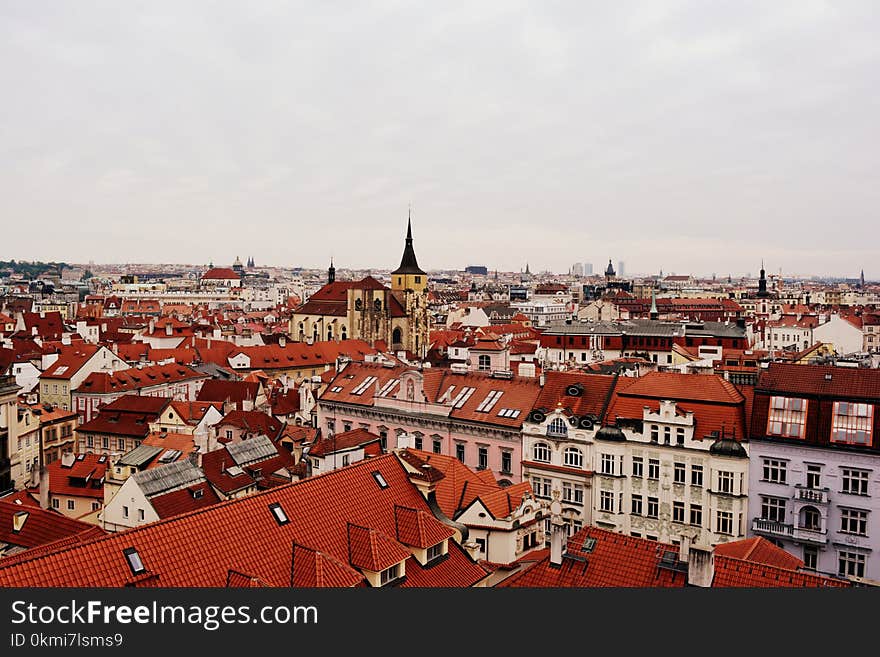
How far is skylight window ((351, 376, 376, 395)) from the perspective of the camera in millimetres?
53625

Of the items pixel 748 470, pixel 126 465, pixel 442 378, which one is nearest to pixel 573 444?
pixel 748 470

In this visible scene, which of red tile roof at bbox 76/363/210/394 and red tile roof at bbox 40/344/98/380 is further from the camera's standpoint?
red tile roof at bbox 40/344/98/380

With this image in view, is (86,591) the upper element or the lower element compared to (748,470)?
upper

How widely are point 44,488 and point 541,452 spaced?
2801 cm

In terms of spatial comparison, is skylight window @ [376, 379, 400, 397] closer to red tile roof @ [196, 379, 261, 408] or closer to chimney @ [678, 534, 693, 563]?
red tile roof @ [196, 379, 261, 408]

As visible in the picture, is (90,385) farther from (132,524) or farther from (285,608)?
(285,608)

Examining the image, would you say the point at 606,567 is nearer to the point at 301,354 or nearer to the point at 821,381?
the point at 821,381

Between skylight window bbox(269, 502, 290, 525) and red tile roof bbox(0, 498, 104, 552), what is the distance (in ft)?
40.0

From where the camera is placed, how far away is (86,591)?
12352 mm

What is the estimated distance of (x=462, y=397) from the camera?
160ft

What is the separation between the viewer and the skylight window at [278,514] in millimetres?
23516

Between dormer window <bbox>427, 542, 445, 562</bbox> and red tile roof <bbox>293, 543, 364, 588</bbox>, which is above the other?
red tile roof <bbox>293, 543, 364, 588</bbox>

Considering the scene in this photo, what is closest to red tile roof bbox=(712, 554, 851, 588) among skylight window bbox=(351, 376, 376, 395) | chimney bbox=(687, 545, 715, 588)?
chimney bbox=(687, 545, 715, 588)

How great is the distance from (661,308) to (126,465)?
157 m
